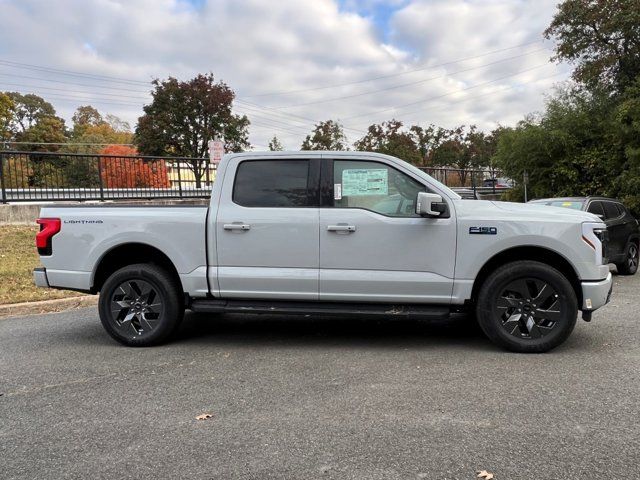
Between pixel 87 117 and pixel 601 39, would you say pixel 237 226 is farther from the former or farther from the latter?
pixel 87 117

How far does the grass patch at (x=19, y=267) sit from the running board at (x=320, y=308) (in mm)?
3835

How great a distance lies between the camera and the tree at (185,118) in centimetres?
3378

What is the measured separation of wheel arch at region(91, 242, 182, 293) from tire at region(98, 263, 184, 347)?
15 cm

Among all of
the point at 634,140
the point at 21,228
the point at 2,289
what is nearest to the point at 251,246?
the point at 2,289

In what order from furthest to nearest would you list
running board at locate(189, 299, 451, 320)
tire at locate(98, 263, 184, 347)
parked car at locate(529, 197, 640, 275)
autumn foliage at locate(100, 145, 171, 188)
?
autumn foliage at locate(100, 145, 171, 188) < parked car at locate(529, 197, 640, 275) < tire at locate(98, 263, 184, 347) < running board at locate(189, 299, 451, 320)

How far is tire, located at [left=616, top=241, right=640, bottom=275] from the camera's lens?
32.5 feet

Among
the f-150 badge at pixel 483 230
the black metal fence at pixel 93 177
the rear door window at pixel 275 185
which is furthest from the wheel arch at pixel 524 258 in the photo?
the black metal fence at pixel 93 177

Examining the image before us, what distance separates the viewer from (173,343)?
17.9ft

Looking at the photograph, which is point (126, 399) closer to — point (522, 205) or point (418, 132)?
point (522, 205)

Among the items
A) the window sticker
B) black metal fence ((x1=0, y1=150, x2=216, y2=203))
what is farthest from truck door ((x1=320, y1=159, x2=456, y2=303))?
black metal fence ((x1=0, y1=150, x2=216, y2=203))

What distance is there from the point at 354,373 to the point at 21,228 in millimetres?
10568

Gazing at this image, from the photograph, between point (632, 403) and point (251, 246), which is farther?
point (251, 246)

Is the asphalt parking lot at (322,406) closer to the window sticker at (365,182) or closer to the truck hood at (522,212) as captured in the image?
the truck hood at (522,212)

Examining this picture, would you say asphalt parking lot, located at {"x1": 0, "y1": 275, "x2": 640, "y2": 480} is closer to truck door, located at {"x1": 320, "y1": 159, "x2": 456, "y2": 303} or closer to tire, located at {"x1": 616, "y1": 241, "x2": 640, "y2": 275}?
truck door, located at {"x1": 320, "y1": 159, "x2": 456, "y2": 303}
